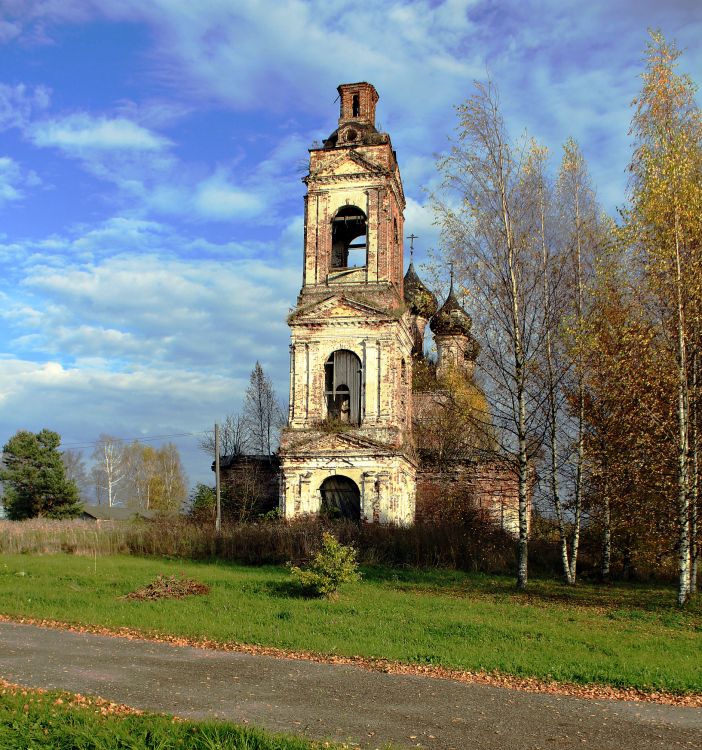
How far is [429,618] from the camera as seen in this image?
13164 mm

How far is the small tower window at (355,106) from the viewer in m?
34.4

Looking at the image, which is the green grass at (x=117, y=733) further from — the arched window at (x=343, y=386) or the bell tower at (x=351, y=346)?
the arched window at (x=343, y=386)

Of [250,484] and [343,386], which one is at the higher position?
[343,386]

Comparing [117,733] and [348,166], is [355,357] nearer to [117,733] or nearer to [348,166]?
[348,166]

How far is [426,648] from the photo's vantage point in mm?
10750

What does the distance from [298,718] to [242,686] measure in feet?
4.67

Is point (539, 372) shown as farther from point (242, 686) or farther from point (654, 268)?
point (242, 686)

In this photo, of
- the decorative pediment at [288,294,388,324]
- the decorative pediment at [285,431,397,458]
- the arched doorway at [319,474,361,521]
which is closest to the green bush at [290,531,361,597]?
the decorative pediment at [285,431,397,458]

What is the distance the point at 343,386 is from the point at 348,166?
30.8ft

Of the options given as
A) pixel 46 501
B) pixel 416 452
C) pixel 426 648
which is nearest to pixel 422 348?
pixel 416 452

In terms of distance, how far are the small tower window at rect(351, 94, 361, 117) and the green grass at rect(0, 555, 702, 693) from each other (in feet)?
71.5

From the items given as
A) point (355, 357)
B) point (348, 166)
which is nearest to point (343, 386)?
point (355, 357)

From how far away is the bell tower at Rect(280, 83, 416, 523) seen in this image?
30.5 m

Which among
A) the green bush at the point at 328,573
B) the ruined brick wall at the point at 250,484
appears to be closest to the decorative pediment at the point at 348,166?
the ruined brick wall at the point at 250,484
